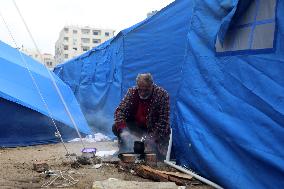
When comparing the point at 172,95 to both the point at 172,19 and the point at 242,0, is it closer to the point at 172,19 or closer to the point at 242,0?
the point at 172,19

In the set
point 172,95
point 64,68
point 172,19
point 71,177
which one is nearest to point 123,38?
point 172,19

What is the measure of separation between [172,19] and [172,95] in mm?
1244

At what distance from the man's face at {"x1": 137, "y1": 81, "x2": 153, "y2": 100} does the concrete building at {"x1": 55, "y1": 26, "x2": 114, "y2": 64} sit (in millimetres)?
75686

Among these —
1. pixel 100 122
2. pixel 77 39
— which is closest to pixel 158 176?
pixel 100 122

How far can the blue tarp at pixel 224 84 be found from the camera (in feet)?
11.9

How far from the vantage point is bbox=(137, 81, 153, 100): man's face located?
5.60 m

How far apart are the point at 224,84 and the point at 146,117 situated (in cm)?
162

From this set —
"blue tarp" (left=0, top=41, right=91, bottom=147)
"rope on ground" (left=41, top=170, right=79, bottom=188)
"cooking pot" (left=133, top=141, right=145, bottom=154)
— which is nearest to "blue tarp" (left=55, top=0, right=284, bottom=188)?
"cooking pot" (left=133, top=141, right=145, bottom=154)

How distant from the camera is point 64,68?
14812 millimetres

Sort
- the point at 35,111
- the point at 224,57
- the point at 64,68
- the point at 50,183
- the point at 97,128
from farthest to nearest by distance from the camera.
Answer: the point at 64,68 < the point at 97,128 < the point at 35,111 < the point at 224,57 < the point at 50,183

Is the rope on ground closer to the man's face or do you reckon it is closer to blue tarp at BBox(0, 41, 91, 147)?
the man's face

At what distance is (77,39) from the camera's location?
3241 inches

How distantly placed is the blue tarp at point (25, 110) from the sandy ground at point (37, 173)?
593 millimetres

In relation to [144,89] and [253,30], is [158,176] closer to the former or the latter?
[144,89]
